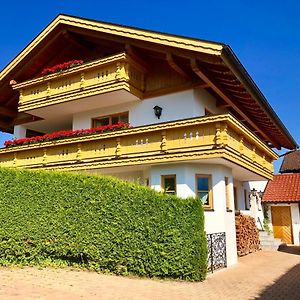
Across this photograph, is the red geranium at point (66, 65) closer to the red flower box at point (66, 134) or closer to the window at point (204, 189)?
the red flower box at point (66, 134)

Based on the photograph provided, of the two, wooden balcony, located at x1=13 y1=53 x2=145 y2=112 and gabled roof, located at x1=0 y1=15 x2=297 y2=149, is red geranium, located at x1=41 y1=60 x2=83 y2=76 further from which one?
gabled roof, located at x1=0 y1=15 x2=297 y2=149

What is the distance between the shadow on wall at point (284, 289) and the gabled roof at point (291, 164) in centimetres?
2306

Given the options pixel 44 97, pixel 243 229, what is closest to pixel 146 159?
pixel 243 229

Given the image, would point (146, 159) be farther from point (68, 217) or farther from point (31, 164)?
point (31, 164)

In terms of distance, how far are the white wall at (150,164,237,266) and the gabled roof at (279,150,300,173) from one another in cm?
2180

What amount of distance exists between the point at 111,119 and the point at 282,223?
15.0 m

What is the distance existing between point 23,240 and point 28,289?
3436mm

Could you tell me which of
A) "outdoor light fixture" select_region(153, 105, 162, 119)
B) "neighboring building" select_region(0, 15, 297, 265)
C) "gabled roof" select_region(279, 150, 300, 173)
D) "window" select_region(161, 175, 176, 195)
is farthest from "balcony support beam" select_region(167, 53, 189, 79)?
"gabled roof" select_region(279, 150, 300, 173)

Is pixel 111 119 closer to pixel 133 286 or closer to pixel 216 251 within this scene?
pixel 216 251

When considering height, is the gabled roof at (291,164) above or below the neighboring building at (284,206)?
above

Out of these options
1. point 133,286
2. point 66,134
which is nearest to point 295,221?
point 66,134

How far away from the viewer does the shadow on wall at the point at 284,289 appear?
330 inches

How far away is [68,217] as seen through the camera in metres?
11.0

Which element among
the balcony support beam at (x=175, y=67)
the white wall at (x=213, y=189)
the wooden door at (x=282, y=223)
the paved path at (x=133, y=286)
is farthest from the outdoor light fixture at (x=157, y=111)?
the wooden door at (x=282, y=223)
